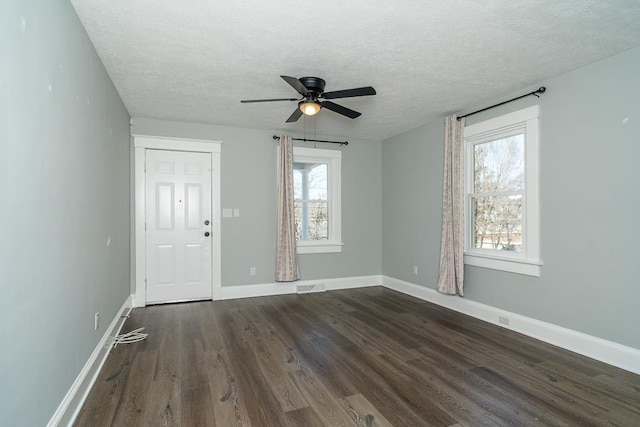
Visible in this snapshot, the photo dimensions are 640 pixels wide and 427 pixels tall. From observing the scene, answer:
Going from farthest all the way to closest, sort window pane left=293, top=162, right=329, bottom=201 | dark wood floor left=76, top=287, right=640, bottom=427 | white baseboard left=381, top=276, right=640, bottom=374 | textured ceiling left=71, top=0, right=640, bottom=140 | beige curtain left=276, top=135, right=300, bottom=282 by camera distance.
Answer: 1. window pane left=293, top=162, right=329, bottom=201
2. beige curtain left=276, top=135, right=300, bottom=282
3. white baseboard left=381, top=276, right=640, bottom=374
4. textured ceiling left=71, top=0, right=640, bottom=140
5. dark wood floor left=76, top=287, right=640, bottom=427

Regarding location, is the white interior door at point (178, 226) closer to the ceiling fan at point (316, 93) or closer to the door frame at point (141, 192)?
the door frame at point (141, 192)

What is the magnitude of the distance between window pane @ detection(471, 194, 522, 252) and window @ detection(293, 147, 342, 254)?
7.26ft

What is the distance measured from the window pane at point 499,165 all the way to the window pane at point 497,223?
0.14 m

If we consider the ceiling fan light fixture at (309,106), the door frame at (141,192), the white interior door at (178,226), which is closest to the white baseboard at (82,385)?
the door frame at (141,192)

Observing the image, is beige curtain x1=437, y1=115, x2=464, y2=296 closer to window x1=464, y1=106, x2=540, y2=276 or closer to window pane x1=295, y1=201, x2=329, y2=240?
window x1=464, y1=106, x2=540, y2=276

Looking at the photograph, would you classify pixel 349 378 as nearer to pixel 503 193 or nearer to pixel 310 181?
pixel 503 193

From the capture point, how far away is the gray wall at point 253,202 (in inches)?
191

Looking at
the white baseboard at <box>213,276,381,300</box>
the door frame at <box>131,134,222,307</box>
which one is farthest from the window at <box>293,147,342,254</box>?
the door frame at <box>131,134,222,307</box>

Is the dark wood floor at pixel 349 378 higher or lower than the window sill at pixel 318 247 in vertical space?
lower

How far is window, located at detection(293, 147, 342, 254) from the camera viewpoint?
5.38 metres

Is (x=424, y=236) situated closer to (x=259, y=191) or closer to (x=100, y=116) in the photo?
(x=259, y=191)

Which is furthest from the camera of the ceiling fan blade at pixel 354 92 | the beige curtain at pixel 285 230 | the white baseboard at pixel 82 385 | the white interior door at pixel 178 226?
the beige curtain at pixel 285 230

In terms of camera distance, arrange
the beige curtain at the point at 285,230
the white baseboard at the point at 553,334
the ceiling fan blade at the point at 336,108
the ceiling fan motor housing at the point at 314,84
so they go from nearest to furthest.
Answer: the white baseboard at the point at 553,334 → the ceiling fan motor housing at the point at 314,84 → the ceiling fan blade at the point at 336,108 → the beige curtain at the point at 285,230

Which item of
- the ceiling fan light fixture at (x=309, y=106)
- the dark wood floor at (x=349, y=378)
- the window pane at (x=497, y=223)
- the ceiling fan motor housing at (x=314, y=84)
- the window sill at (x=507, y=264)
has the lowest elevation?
the dark wood floor at (x=349, y=378)
